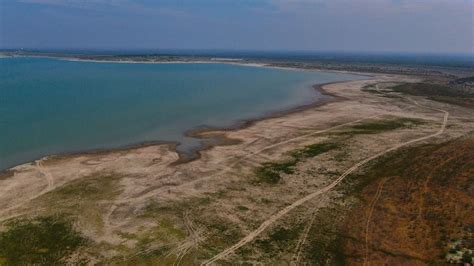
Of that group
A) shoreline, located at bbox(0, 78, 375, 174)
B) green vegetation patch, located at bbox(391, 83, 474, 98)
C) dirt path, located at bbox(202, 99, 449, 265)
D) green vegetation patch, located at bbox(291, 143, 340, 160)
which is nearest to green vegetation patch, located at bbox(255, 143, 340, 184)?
green vegetation patch, located at bbox(291, 143, 340, 160)

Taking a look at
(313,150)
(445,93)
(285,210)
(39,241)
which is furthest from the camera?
(445,93)

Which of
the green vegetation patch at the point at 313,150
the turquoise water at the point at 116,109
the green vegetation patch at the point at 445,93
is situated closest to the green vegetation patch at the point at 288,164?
the green vegetation patch at the point at 313,150

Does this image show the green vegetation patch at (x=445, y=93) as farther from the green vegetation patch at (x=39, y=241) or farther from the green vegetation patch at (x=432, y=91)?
the green vegetation patch at (x=39, y=241)

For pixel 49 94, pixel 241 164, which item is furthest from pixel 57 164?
pixel 49 94

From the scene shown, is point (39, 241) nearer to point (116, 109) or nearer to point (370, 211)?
point (370, 211)

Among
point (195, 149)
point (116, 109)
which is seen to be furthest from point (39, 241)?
point (116, 109)

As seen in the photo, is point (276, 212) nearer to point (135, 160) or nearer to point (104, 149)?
Answer: point (135, 160)
